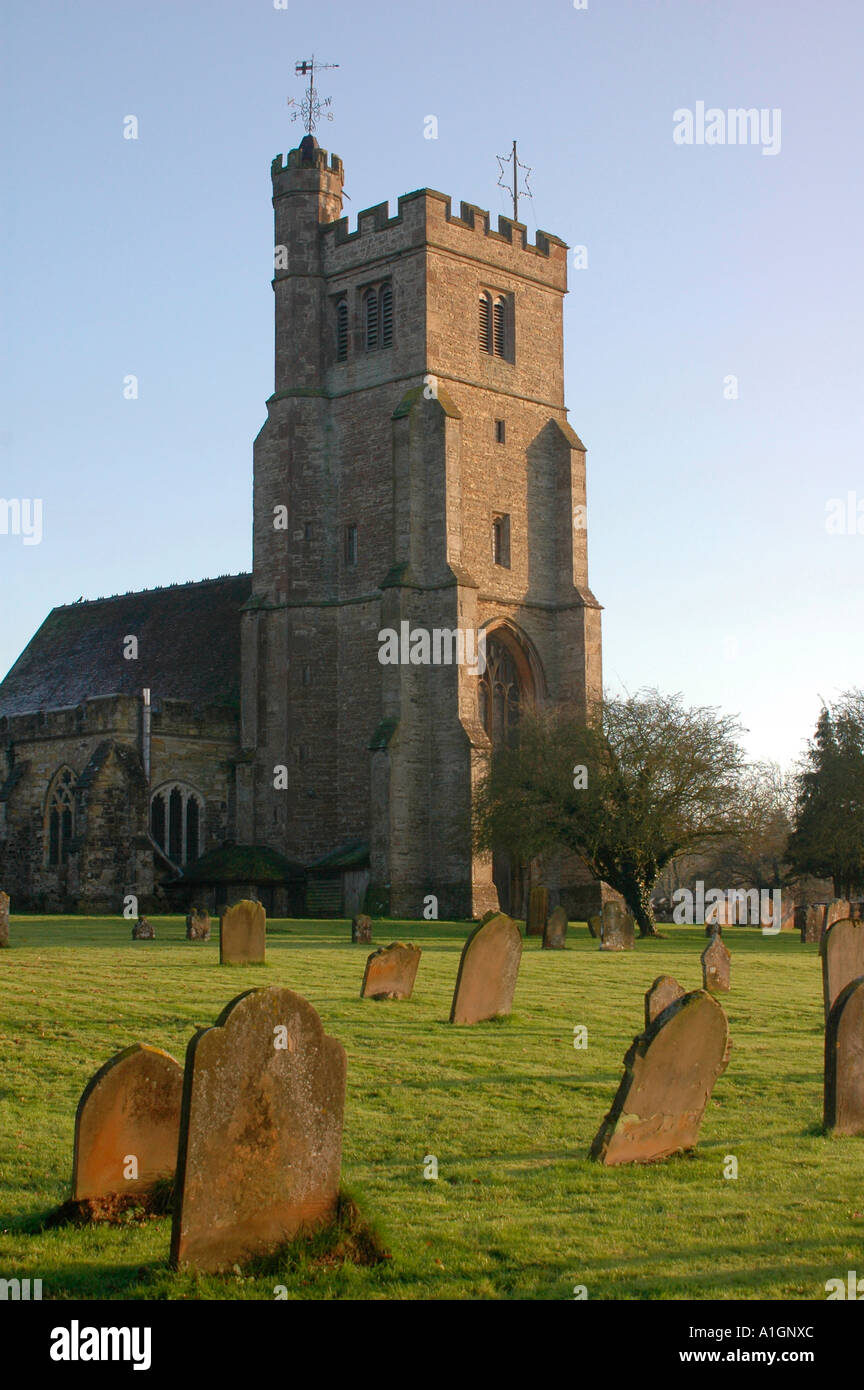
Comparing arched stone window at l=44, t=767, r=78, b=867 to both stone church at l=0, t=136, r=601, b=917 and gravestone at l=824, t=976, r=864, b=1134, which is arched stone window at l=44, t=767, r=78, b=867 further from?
gravestone at l=824, t=976, r=864, b=1134

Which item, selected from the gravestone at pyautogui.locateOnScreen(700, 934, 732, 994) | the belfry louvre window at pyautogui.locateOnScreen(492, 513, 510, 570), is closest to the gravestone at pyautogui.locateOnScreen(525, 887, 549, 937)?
the gravestone at pyautogui.locateOnScreen(700, 934, 732, 994)

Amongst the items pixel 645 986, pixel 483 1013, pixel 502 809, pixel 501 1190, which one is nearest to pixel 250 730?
pixel 502 809

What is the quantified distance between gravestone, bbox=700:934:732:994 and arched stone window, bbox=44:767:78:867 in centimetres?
2548

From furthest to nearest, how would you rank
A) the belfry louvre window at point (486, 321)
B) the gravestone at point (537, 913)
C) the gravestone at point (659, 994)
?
the belfry louvre window at point (486, 321), the gravestone at point (537, 913), the gravestone at point (659, 994)

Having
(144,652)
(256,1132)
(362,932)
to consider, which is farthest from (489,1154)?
(144,652)

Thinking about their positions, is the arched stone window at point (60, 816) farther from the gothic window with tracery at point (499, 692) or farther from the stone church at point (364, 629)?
the gothic window with tracery at point (499, 692)

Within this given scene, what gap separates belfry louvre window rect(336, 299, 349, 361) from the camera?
143 feet

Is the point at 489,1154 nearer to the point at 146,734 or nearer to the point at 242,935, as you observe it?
the point at 242,935

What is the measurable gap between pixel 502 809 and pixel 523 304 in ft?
58.2

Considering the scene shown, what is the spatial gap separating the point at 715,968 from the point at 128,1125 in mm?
11646

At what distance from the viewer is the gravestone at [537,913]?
29.8 metres

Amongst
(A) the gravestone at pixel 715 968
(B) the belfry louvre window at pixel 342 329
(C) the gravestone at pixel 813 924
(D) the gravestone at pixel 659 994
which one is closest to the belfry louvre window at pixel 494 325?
(B) the belfry louvre window at pixel 342 329

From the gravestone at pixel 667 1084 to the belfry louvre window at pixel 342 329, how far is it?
36.4 m

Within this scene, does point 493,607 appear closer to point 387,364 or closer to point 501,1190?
point 387,364
